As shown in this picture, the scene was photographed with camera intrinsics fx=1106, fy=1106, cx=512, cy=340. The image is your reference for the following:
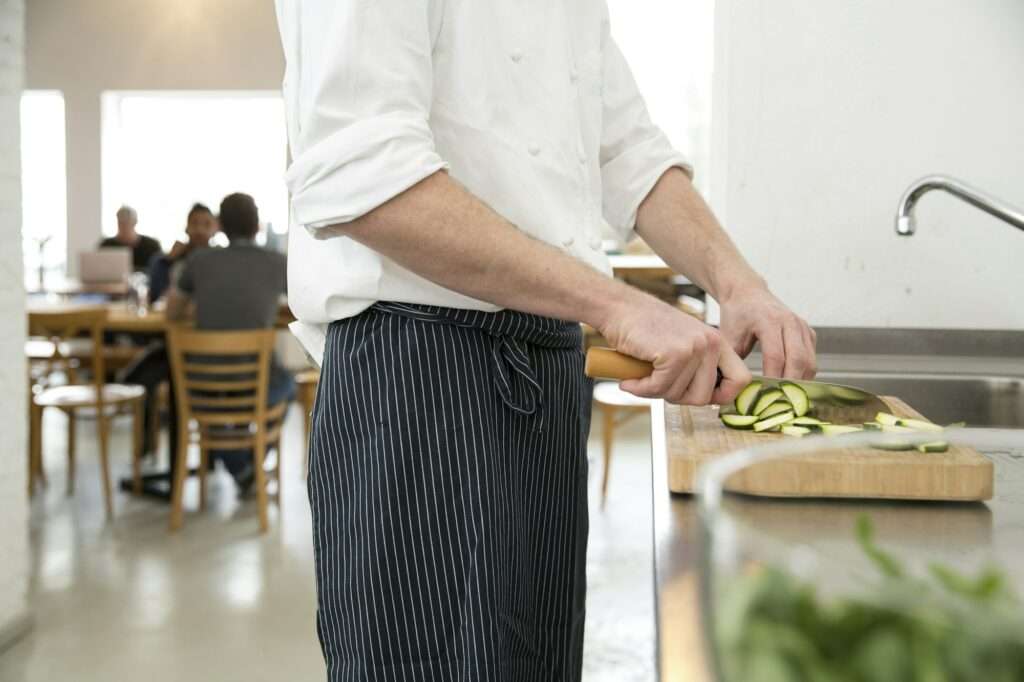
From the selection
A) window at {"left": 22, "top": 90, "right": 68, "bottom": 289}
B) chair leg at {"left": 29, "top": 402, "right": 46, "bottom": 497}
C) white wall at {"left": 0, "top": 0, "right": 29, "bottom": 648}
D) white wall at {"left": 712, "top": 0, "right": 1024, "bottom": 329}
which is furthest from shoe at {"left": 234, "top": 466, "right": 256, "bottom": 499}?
window at {"left": 22, "top": 90, "right": 68, "bottom": 289}

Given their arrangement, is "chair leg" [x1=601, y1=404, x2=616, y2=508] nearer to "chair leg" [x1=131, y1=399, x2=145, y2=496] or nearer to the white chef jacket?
"chair leg" [x1=131, y1=399, x2=145, y2=496]

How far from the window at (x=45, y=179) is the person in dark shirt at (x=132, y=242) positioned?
2087 millimetres

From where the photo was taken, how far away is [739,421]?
119 centimetres

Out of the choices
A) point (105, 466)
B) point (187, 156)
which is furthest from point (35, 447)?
point (187, 156)

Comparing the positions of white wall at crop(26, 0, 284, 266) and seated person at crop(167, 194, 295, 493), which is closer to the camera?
seated person at crop(167, 194, 295, 493)

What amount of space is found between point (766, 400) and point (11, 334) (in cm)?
278

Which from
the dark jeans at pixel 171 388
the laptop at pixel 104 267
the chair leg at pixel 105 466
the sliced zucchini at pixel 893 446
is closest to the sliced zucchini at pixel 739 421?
the sliced zucchini at pixel 893 446

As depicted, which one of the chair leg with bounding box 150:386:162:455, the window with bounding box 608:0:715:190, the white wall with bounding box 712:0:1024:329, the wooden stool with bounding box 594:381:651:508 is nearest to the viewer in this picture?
the white wall with bounding box 712:0:1024:329

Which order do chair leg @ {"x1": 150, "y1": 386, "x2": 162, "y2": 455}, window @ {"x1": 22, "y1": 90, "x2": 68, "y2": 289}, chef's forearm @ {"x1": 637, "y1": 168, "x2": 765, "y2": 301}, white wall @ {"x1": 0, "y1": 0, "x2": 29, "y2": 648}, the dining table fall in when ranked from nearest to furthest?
chef's forearm @ {"x1": 637, "y1": 168, "x2": 765, "y2": 301} → white wall @ {"x1": 0, "y1": 0, "x2": 29, "y2": 648} → the dining table → chair leg @ {"x1": 150, "y1": 386, "x2": 162, "y2": 455} → window @ {"x1": 22, "y1": 90, "x2": 68, "y2": 289}

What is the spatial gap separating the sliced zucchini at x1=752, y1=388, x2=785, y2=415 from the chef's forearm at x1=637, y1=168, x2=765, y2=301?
0.24 metres

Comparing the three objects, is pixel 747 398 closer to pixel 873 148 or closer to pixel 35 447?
pixel 873 148

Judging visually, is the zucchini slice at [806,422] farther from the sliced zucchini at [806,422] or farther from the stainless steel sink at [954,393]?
the stainless steel sink at [954,393]

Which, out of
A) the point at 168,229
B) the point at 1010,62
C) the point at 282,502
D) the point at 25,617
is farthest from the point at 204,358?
the point at 168,229

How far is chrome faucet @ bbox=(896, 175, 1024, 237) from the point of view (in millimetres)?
1646
